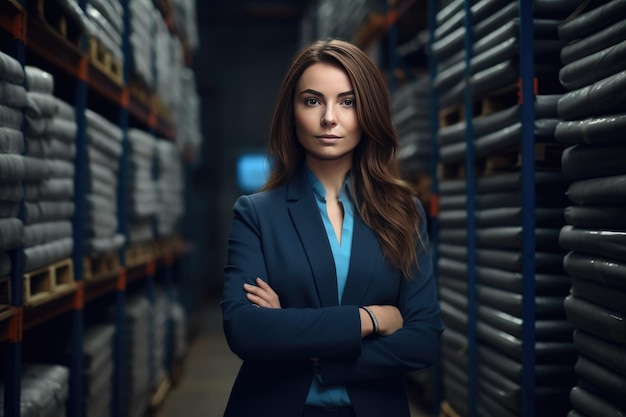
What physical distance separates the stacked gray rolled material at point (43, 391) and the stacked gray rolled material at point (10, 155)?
0.69 meters

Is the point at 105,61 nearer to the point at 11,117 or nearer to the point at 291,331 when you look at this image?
the point at 11,117

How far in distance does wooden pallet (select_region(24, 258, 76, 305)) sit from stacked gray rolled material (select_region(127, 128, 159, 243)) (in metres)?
Answer: 1.64

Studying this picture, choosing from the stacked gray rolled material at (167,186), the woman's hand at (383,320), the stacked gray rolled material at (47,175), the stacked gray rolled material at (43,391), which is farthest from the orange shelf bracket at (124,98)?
the woman's hand at (383,320)

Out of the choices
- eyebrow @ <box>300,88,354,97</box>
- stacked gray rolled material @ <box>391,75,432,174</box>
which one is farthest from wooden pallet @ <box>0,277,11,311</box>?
stacked gray rolled material @ <box>391,75,432,174</box>

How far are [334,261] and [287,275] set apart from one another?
7.1 inches

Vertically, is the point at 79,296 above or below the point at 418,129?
below

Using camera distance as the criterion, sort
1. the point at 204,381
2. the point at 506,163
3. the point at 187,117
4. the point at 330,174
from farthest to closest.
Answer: the point at 187,117 < the point at 204,381 < the point at 506,163 < the point at 330,174

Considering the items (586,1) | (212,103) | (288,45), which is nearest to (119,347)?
(586,1)

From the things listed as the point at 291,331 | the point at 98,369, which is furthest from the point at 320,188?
the point at 98,369

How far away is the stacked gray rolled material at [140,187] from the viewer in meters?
5.42

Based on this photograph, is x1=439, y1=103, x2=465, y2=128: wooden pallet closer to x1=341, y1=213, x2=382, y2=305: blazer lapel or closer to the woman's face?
the woman's face

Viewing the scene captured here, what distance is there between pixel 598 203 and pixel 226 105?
42.7ft

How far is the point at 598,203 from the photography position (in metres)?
2.90

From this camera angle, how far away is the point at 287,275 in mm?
2285
